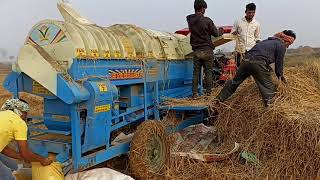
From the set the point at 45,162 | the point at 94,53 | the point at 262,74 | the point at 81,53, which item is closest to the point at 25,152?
the point at 45,162

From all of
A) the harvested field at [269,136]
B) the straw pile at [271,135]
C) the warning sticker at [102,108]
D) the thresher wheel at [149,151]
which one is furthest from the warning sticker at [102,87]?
the straw pile at [271,135]

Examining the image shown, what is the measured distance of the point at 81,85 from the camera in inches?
172

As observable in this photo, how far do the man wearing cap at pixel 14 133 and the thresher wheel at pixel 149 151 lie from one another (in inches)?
43.3

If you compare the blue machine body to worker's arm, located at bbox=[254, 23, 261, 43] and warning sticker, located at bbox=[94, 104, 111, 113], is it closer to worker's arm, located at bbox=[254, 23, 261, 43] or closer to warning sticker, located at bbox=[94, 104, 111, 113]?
warning sticker, located at bbox=[94, 104, 111, 113]

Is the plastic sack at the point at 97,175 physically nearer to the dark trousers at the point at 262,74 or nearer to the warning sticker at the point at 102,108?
the warning sticker at the point at 102,108

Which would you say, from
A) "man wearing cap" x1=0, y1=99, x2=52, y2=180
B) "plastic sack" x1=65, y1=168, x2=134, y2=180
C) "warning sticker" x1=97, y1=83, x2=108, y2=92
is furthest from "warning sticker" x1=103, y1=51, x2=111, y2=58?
"plastic sack" x1=65, y1=168, x2=134, y2=180

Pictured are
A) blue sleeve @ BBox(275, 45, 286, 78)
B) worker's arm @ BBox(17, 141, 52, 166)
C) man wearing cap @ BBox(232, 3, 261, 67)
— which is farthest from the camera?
man wearing cap @ BBox(232, 3, 261, 67)

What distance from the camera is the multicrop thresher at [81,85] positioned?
14.1 ft

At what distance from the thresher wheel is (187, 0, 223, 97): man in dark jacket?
163cm

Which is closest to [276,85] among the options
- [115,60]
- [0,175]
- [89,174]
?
[115,60]

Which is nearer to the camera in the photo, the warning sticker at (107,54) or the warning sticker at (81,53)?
the warning sticker at (81,53)

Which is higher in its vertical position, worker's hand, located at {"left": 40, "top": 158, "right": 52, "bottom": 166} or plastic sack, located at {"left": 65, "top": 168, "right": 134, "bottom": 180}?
worker's hand, located at {"left": 40, "top": 158, "right": 52, "bottom": 166}

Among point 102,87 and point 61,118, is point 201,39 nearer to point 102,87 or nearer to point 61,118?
point 102,87

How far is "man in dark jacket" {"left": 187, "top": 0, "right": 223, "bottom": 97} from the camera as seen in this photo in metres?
6.74
